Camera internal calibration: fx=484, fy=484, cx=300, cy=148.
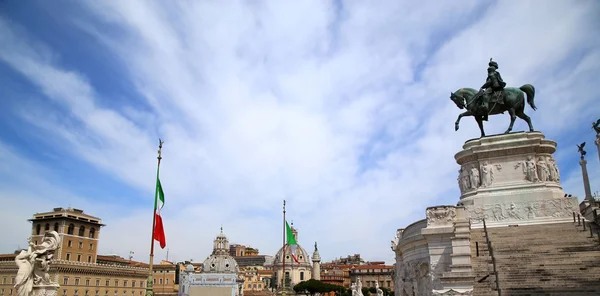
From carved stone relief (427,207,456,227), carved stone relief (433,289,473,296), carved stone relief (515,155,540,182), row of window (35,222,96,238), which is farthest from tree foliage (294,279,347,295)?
carved stone relief (433,289,473,296)

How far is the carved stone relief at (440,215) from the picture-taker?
22078 mm

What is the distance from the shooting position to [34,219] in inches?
3408

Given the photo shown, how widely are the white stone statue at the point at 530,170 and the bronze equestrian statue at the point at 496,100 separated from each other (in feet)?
7.67

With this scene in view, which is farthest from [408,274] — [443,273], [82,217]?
[82,217]

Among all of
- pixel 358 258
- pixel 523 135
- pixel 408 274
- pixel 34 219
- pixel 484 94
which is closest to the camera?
pixel 408 274

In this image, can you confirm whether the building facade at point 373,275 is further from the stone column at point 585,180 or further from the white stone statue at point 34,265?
the white stone statue at point 34,265

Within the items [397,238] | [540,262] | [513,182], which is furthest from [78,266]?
Result: [540,262]

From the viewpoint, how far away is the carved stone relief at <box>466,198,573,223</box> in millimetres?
24016

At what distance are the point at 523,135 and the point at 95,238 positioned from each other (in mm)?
83431

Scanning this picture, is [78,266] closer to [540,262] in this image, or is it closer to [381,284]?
[381,284]

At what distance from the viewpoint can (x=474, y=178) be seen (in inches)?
1065

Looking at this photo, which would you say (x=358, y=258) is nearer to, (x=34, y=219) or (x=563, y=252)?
(x=34, y=219)

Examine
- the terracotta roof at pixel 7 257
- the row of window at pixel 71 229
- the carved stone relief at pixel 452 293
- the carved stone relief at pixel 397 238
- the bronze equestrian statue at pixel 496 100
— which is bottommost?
the carved stone relief at pixel 452 293

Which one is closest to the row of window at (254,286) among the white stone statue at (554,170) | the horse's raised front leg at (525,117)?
the horse's raised front leg at (525,117)
